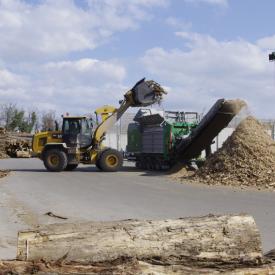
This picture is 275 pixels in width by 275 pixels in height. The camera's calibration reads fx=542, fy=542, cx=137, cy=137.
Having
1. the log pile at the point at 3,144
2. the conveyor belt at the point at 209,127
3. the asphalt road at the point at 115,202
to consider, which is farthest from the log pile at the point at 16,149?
the asphalt road at the point at 115,202

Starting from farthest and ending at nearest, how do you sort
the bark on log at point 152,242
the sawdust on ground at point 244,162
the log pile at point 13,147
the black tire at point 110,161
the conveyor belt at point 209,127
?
1. the log pile at point 13,147
2. the black tire at point 110,161
3. the conveyor belt at point 209,127
4. the sawdust on ground at point 244,162
5. the bark on log at point 152,242

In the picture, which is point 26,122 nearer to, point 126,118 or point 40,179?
point 126,118

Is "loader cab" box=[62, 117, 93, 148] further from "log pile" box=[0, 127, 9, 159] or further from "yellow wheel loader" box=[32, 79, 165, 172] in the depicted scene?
"log pile" box=[0, 127, 9, 159]

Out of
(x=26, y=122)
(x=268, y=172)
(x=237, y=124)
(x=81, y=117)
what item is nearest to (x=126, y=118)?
(x=81, y=117)

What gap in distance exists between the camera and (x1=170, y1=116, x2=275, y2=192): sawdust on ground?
788 inches

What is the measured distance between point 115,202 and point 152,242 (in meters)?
9.12

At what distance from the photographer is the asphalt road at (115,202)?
1147 cm

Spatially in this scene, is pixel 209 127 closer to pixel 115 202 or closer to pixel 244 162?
pixel 244 162

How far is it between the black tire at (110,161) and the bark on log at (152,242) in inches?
816

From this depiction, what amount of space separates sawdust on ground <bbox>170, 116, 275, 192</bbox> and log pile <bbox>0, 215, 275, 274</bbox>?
1333 cm

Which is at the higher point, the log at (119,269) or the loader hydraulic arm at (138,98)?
the loader hydraulic arm at (138,98)

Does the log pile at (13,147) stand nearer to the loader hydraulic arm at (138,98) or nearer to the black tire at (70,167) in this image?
the black tire at (70,167)

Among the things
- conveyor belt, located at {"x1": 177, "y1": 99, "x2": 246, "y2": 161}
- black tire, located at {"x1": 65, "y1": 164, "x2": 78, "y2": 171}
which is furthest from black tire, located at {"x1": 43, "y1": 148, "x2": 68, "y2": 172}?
conveyor belt, located at {"x1": 177, "y1": 99, "x2": 246, "y2": 161}

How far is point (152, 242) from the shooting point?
586 cm
